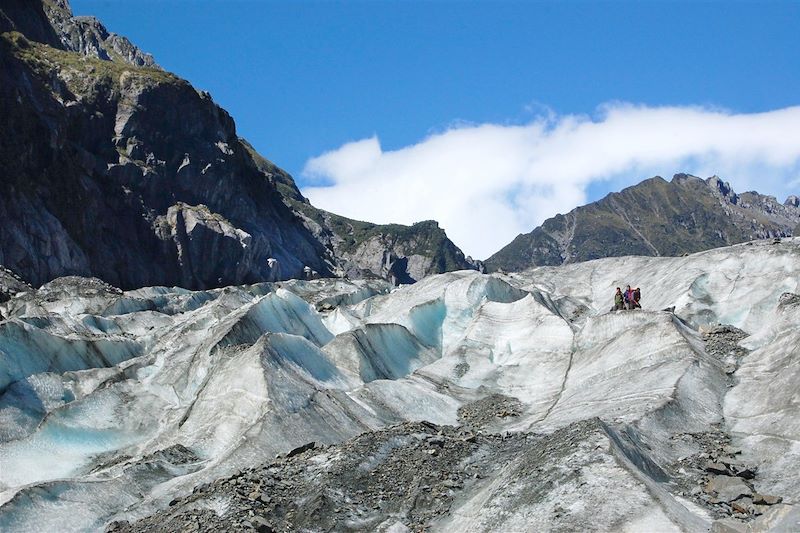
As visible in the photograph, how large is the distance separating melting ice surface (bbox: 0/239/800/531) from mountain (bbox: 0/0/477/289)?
42855 mm

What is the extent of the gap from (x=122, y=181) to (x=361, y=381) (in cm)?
8587

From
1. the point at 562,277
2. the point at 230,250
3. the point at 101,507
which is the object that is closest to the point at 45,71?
the point at 230,250

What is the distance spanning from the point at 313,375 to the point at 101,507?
10.5 m

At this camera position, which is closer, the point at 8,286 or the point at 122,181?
the point at 8,286

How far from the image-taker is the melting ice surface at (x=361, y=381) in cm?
2194

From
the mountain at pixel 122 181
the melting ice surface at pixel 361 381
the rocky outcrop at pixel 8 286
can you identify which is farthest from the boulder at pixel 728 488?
the mountain at pixel 122 181

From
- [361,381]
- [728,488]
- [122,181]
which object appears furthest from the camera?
[122,181]

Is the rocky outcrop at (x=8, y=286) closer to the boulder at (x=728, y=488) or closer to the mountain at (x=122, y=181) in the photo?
the mountain at (x=122, y=181)

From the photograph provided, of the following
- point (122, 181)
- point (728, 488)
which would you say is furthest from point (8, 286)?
point (122, 181)

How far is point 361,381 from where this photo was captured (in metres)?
32.7

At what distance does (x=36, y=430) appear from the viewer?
28.7 m

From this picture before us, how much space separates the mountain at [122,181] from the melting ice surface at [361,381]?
141 ft

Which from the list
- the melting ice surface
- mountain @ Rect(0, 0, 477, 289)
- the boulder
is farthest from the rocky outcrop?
the boulder

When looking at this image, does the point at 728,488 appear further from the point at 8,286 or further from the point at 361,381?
the point at 8,286
